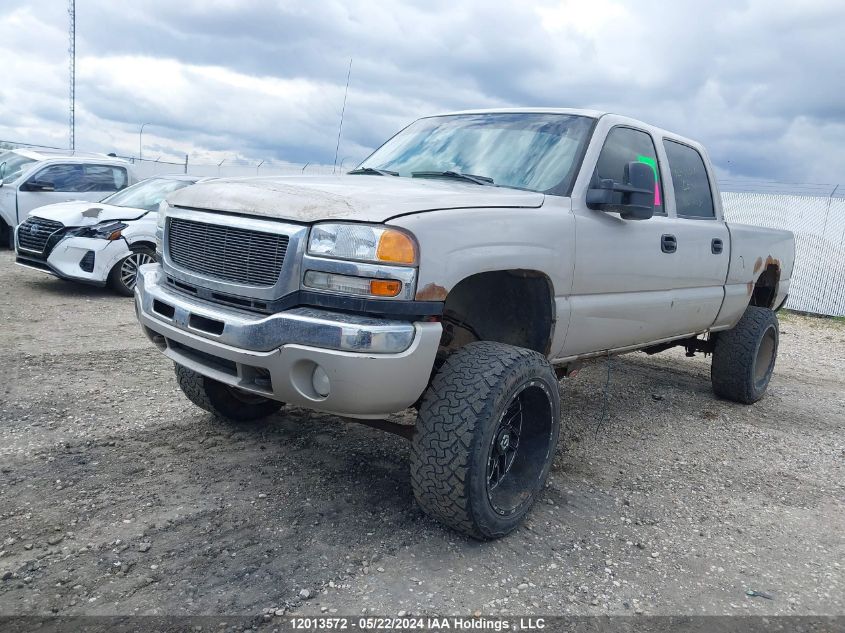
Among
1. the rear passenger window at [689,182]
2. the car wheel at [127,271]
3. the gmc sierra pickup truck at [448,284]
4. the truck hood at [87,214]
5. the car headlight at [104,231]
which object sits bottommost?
the car wheel at [127,271]

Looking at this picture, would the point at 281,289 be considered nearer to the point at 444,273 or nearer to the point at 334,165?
the point at 444,273

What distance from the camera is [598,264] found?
376cm

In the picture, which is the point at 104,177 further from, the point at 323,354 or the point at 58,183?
the point at 323,354

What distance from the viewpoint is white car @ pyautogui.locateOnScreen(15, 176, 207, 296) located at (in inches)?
344

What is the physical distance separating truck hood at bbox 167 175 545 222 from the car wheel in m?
5.89

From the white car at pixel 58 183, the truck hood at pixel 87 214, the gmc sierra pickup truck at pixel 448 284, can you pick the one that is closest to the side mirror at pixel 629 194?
the gmc sierra pickup truck at pixel 448 284

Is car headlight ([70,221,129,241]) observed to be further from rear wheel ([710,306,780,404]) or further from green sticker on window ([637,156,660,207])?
rear wheel ([710,306,780,404])

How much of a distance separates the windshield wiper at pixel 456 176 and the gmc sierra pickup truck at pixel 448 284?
0.05 feet

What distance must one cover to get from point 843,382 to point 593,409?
11.9ft

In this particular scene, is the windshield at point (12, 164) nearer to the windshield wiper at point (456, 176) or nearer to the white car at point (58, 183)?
the white car at point (58, 183)

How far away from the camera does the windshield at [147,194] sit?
9554 millimetres

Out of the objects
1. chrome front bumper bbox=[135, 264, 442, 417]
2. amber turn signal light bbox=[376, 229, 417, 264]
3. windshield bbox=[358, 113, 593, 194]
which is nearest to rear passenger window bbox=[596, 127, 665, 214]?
windshield bbox=[358, 113, 593, 194]

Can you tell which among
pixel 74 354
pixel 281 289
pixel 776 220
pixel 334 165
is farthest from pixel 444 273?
pixel 776 220

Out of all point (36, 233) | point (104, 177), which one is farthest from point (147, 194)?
point (104, 177)
